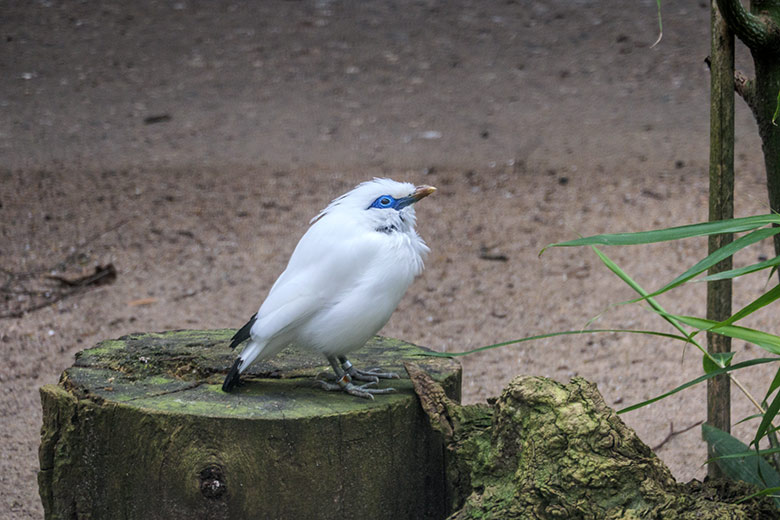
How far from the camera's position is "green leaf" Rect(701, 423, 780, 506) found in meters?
2.17

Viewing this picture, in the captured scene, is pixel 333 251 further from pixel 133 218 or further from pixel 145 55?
pixel 145 55

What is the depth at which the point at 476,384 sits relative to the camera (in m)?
4.17

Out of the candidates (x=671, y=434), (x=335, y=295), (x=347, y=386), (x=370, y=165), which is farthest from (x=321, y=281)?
(x=370, y=165)

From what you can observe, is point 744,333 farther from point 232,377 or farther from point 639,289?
point 232,377

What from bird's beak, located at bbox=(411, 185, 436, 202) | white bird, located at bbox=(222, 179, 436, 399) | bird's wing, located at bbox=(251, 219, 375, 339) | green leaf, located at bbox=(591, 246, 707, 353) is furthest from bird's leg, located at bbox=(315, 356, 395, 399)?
green leaf, located at bbox=(591, 246, 707, 353)

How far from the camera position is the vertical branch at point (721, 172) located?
247 cm

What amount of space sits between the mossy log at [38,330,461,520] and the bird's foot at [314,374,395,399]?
0.02m

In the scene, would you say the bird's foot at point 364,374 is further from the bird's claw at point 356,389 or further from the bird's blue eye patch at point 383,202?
the bird's blue eye patch at point 383,202

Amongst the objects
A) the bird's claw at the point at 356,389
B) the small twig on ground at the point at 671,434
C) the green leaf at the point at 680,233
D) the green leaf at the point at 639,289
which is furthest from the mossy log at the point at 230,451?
the small twig on ground at the point at 671,434

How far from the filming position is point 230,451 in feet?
7.16

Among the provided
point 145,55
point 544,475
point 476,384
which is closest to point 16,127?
point 145,55

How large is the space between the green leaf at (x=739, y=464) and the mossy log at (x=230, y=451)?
2.13 feet

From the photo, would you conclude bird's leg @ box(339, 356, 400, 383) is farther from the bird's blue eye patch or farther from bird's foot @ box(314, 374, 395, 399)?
the bird's blue eye patch

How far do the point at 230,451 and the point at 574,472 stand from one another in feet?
2.51
